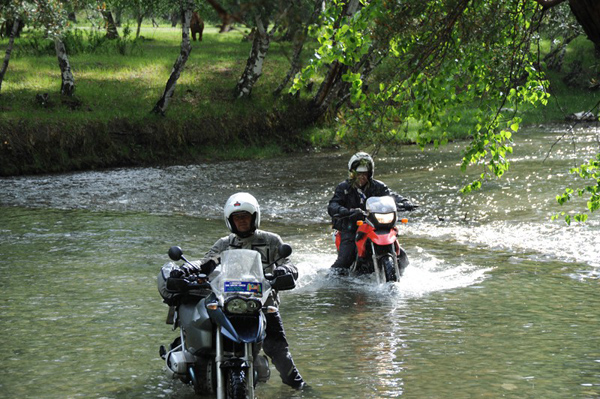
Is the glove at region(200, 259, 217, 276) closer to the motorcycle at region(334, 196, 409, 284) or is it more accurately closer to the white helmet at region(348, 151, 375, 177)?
the motorcycle at region(334, 196, 409, 284)

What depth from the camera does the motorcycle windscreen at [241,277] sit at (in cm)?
616

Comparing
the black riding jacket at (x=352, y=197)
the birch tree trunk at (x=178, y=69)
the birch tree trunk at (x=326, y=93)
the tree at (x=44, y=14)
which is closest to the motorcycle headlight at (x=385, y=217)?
the black riding jacket at (x=352, y=197)

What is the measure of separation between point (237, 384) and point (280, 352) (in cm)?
113

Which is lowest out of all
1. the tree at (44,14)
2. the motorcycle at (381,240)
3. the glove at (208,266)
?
the motorcycle at (381,240)

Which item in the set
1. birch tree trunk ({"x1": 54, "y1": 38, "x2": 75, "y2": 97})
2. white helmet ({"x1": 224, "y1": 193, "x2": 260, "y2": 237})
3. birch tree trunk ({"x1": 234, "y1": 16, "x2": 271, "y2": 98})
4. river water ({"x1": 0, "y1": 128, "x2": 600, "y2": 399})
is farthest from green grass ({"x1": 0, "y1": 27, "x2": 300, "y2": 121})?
white helmet ({"x1": 224, "y1": 193, "x2": 260, "y2": 237})

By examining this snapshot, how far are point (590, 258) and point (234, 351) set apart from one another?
864 cm

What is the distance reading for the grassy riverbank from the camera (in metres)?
24.6

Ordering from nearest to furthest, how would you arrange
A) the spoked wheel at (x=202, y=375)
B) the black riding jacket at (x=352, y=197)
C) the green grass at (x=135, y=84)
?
the spoked wheel at (x=202, y=375) < the black riding jacket at (x=352, y=197) < the green grass at (x=135, y=84)

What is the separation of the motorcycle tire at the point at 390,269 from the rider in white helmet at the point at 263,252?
13.6 feet

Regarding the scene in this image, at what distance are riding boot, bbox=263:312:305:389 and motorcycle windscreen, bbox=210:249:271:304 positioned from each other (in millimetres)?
788

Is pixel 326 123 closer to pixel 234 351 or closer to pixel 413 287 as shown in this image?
pixel 413 287

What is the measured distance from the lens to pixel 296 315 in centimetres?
1006

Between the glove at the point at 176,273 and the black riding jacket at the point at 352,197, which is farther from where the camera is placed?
the black riding jacket at the point at 352,197

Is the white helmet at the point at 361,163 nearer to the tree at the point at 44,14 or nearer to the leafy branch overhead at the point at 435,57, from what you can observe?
the leafy branch overhead at the point at 435,57
